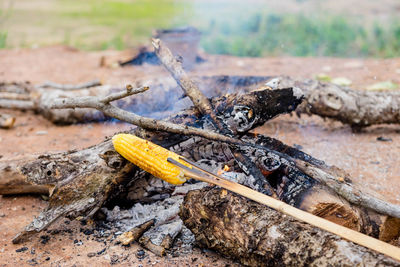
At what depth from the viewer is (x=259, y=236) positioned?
7.63 ft

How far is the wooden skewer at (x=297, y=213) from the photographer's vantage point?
201 centimetres

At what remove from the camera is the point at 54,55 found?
9359mm

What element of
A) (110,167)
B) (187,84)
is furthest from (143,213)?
(187,84)

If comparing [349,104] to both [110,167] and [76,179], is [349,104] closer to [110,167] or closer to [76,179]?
[110,167]

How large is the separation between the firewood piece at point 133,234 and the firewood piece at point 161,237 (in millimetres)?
35

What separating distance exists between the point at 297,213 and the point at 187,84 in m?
1.52

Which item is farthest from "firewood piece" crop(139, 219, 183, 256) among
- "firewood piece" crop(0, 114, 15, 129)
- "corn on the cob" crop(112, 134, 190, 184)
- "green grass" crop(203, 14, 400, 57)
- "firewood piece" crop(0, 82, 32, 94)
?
"green grass" crop(203, 14, 400, 57)

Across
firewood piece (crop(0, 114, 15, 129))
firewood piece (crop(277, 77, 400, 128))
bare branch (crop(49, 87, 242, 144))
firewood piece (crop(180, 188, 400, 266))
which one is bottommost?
firewood piece (crop(0, 114, 15, 129))

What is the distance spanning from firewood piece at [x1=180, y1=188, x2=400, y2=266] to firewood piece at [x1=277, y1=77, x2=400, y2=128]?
259 cm

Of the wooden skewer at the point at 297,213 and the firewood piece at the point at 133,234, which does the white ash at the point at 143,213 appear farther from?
the wooden skewer at the point at 297,213

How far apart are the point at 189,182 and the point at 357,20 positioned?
12.5 meters

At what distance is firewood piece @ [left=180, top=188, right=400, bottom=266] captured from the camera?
2.06 metres

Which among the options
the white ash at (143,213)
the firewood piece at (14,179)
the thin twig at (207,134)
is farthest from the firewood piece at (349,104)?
the firewood piece at (14,179)

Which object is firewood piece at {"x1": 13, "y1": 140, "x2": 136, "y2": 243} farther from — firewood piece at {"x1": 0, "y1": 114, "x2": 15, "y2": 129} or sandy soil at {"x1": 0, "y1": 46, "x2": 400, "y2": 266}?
firewood piece at {"x1": 0, "y1": 114, "x2": 15, "y2": 129}
